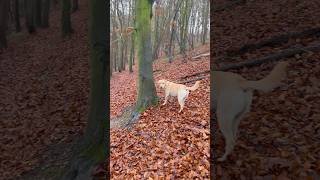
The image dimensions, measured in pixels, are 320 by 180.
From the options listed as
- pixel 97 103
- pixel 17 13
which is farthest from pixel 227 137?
pixel 17 13

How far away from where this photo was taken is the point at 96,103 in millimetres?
7098

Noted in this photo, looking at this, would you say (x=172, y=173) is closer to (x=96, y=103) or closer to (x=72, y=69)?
(x=96, y=103)

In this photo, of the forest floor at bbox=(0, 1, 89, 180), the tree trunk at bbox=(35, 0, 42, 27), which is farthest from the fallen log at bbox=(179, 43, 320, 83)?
the tree trunk at bbox=(35, 0, 42, 27)

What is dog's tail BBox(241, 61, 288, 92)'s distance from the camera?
5363 mm

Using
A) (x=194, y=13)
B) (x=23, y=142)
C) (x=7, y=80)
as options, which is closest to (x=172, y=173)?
(x=23, y=142)

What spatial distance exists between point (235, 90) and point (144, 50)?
463cm

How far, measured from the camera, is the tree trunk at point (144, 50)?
961 cm

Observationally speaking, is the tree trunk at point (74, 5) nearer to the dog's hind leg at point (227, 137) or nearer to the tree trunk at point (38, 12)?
the tree trunk at point (38, 12)

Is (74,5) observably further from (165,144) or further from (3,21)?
Result: (165,144)

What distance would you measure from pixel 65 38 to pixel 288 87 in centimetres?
1351

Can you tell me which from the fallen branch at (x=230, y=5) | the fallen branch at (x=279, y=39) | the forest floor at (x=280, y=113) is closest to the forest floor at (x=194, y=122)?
the forest floor at (x=280, y=113)

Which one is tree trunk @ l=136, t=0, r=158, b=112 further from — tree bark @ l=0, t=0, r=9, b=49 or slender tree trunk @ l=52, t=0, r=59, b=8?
slender tree trunk @ l=52, t=0, r=59, b=8

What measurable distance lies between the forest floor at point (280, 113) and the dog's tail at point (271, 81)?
1.10 metres

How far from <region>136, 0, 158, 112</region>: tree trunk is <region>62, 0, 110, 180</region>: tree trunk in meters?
2.54
